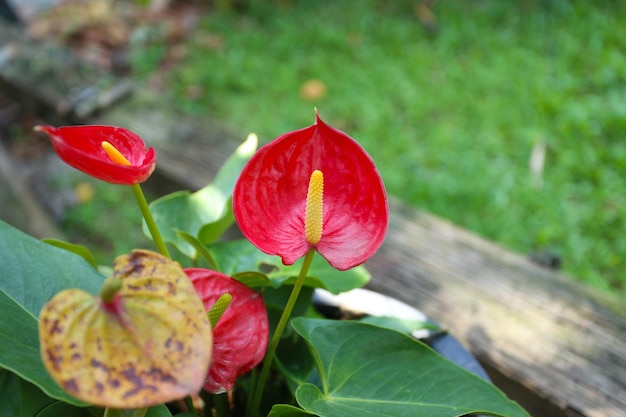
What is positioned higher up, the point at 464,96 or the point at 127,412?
the point at 127,412

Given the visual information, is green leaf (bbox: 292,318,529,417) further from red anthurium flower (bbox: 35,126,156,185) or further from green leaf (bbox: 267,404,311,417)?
red anthurium flower (bbox: 35,126,156,185)

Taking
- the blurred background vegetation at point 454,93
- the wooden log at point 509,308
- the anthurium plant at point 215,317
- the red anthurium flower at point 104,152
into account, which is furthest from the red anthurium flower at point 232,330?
the blurred background vegetation at point 454,93

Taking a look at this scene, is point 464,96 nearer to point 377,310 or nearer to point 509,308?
point 509,308

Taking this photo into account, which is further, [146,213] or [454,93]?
[454,93]

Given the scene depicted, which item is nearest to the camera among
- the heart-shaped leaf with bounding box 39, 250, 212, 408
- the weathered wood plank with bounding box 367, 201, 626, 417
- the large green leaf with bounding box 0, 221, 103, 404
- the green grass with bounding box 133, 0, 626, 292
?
the heart-shaped leaf with bounding box 39, 250, 212, 408

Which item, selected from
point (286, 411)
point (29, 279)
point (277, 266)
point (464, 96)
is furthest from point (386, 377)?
point (464, 96)

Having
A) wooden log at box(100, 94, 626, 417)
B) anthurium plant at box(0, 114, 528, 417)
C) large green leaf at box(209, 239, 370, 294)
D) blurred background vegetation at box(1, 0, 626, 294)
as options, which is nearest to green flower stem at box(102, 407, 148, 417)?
anthurium plant at box(0, 114, 528, 417)

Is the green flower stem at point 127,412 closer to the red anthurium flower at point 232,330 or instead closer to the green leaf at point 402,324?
the red anthurium flower at point 232,330

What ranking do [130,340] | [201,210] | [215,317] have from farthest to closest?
[201,210] < [215,317] < [130,340]
